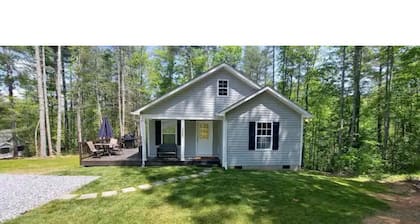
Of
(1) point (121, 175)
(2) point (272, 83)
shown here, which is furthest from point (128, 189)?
(2) point (272, 83)

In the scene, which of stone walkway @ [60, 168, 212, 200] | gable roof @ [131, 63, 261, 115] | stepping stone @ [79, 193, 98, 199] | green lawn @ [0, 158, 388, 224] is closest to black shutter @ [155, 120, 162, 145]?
gable roof @ [131, 63, 261, 115]

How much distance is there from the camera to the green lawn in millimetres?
3799

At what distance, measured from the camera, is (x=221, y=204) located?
14.3 ft

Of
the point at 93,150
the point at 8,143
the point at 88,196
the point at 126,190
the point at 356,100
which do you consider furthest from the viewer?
the point at 8,143

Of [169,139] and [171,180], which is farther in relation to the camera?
[169,139]

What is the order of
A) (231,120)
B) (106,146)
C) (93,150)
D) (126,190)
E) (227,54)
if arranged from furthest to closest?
(227,54) < (106,146) < (93,150) < (231,120) < (126,190)

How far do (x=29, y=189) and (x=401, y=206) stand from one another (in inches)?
362

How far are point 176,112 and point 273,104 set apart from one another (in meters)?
3.88

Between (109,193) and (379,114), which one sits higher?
(379,114)

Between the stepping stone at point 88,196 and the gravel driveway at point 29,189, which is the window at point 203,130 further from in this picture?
the stepping stone at point 88,196

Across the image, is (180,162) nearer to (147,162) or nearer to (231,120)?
(147,162)

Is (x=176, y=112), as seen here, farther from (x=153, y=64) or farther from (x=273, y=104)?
(x=153, y=64)

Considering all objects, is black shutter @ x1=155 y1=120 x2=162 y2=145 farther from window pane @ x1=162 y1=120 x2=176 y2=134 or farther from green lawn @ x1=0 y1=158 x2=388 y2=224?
green lawn @ x1=0 y1=158 x2=388 y2=224

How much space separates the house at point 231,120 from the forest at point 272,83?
361 cm
